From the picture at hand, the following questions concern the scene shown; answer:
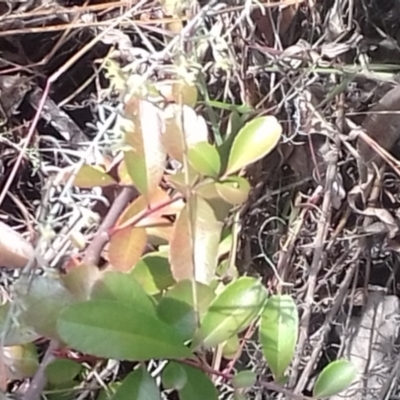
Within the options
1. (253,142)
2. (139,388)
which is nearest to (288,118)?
(253,142)

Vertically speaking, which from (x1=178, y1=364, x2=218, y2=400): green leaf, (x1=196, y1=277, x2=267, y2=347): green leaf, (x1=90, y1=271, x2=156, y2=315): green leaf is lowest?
(x1=178, y1=364, x2=218, y2=400): green leaf

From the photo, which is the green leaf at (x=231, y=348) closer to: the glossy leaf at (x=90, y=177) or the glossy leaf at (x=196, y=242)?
the glossy leaf at (x=196, y=242)

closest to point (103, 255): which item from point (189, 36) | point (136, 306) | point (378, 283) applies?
point (136, 306)

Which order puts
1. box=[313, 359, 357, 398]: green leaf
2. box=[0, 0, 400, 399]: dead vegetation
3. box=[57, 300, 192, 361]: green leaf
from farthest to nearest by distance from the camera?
box=[0, 0, 400, 399]: dead vegetation
box=[313, 359, 357, 398]: green leaf
box=[57, 300, 192, 361]: green leaf

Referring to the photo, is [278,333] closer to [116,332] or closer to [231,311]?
[231,311]

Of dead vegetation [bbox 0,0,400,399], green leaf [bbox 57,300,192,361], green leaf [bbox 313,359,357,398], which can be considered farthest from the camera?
dead vegetation [bbox 0,0,400,399]

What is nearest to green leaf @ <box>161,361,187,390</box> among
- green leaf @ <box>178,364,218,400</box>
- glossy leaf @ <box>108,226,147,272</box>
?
green leaf @ <box>178,364,218,400</box>

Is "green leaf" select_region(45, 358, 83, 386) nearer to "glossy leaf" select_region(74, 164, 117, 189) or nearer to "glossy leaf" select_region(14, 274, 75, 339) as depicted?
"glossy leaf" select_region(14, 274, 75, 339)

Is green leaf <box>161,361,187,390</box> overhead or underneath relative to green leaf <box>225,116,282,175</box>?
underneath
